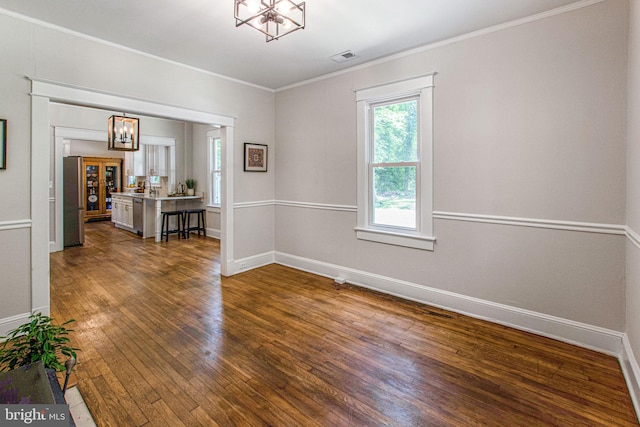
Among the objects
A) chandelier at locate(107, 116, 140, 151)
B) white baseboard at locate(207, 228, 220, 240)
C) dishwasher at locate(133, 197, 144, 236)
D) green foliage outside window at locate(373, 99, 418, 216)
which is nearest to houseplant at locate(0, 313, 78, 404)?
→ green foliage outside window at locate(373, 99, 418, 216)

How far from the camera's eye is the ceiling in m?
2.49

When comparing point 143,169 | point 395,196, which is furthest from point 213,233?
point 395,196

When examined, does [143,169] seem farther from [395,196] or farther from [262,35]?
[395,196]

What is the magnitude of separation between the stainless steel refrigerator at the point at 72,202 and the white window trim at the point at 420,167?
19.2ft

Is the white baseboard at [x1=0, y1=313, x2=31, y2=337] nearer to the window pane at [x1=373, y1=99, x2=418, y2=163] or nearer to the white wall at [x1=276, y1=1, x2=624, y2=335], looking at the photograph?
the white wall at [x1=276, y1=1, x2=624, y2=335]

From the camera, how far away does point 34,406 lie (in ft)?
3.33

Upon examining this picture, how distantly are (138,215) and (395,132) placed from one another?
660 cm

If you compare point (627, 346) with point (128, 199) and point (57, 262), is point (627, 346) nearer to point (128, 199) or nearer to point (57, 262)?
point (57, 262)

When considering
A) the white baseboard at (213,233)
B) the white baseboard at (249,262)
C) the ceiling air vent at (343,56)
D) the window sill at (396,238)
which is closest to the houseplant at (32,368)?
the white baseboard at (249,262)

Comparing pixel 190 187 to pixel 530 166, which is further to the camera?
pixel 190 187

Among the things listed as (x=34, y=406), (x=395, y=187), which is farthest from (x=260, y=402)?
(x=395, y=187)

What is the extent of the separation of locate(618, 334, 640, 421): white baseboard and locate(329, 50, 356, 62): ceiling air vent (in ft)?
11.6

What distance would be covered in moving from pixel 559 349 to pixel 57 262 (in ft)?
22.2

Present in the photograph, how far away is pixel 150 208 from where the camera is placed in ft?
23.6
